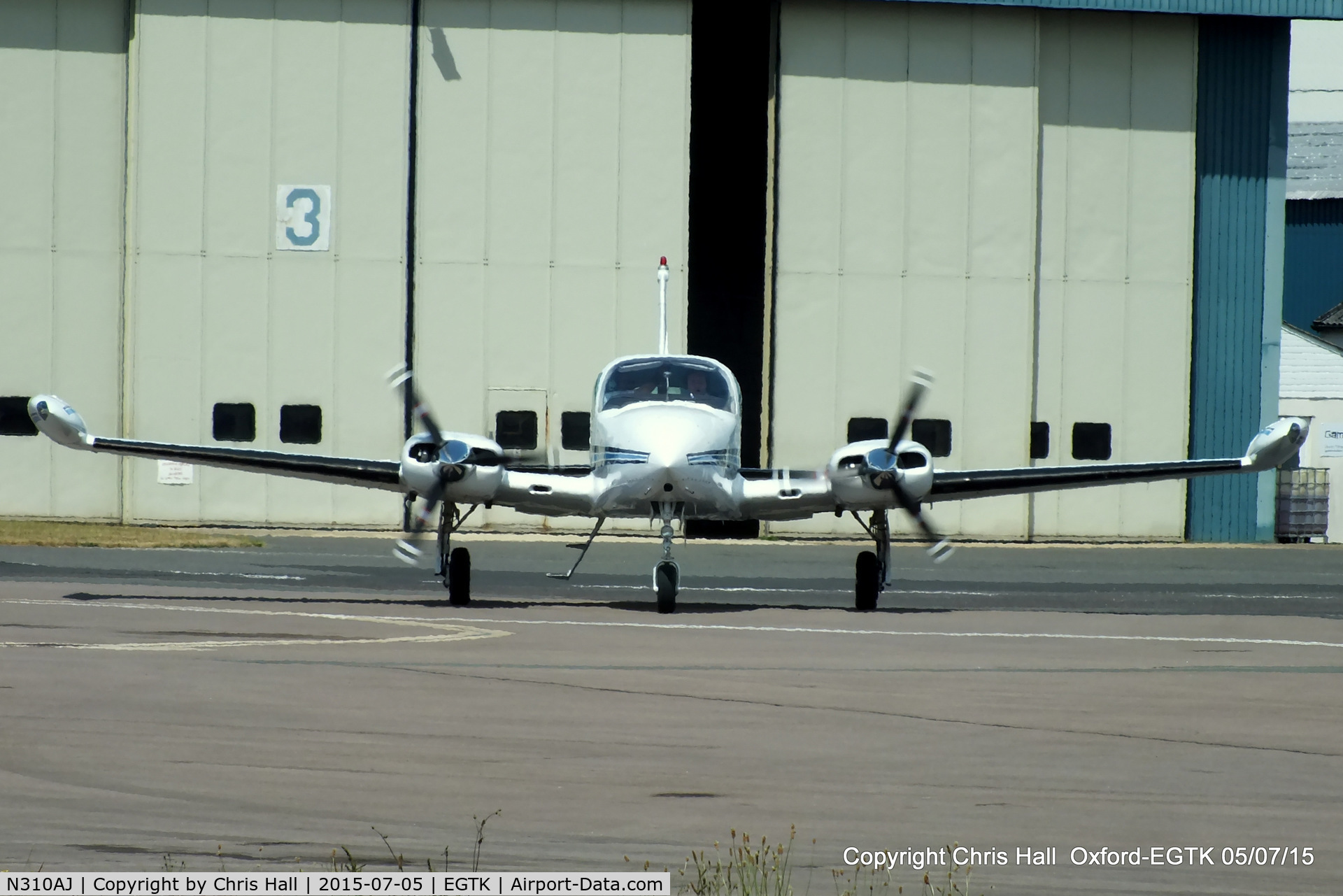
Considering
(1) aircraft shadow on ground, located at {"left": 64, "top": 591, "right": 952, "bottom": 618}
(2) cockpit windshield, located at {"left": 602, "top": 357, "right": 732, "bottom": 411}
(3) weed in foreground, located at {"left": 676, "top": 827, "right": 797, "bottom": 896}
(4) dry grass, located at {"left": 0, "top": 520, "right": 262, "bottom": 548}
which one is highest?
(2) cockpit windshield, located at {"left": 602, "top": 357, "right": 732, "bottom": 411}

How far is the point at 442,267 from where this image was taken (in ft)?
128

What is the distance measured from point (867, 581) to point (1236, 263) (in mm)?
25636

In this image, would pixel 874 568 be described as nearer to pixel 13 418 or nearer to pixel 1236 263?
pixel 13 418

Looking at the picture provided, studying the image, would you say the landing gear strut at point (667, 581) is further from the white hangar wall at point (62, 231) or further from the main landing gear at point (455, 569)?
the white hangar wall at point (62, 231)

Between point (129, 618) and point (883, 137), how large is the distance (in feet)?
86.9

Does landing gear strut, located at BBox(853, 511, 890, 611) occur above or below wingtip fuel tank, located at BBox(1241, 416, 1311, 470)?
below

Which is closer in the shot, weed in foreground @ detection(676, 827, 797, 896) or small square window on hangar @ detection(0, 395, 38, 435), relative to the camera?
weed in foreground @ detection(676, 827, 797, 896)

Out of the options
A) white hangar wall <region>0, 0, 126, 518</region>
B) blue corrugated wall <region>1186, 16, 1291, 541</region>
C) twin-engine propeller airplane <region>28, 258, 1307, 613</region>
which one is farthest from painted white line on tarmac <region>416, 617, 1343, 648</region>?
blue corrugated wall <region>1186, 16, 1291, 541</region>

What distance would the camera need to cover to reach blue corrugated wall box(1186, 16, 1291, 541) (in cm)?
4253

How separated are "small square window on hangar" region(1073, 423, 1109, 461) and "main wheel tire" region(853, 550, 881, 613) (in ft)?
68.2

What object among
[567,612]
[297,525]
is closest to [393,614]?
[567,612]

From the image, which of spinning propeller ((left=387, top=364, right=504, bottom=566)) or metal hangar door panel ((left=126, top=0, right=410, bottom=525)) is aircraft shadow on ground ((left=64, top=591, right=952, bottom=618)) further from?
metal hangar door panel ((left=126, top=0, right=410, bottom=525))

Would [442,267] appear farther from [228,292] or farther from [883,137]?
[883,137]

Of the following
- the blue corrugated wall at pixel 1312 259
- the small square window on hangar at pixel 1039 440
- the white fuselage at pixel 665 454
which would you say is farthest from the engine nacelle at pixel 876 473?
the blue corrugated wall at pixel 1312 259
